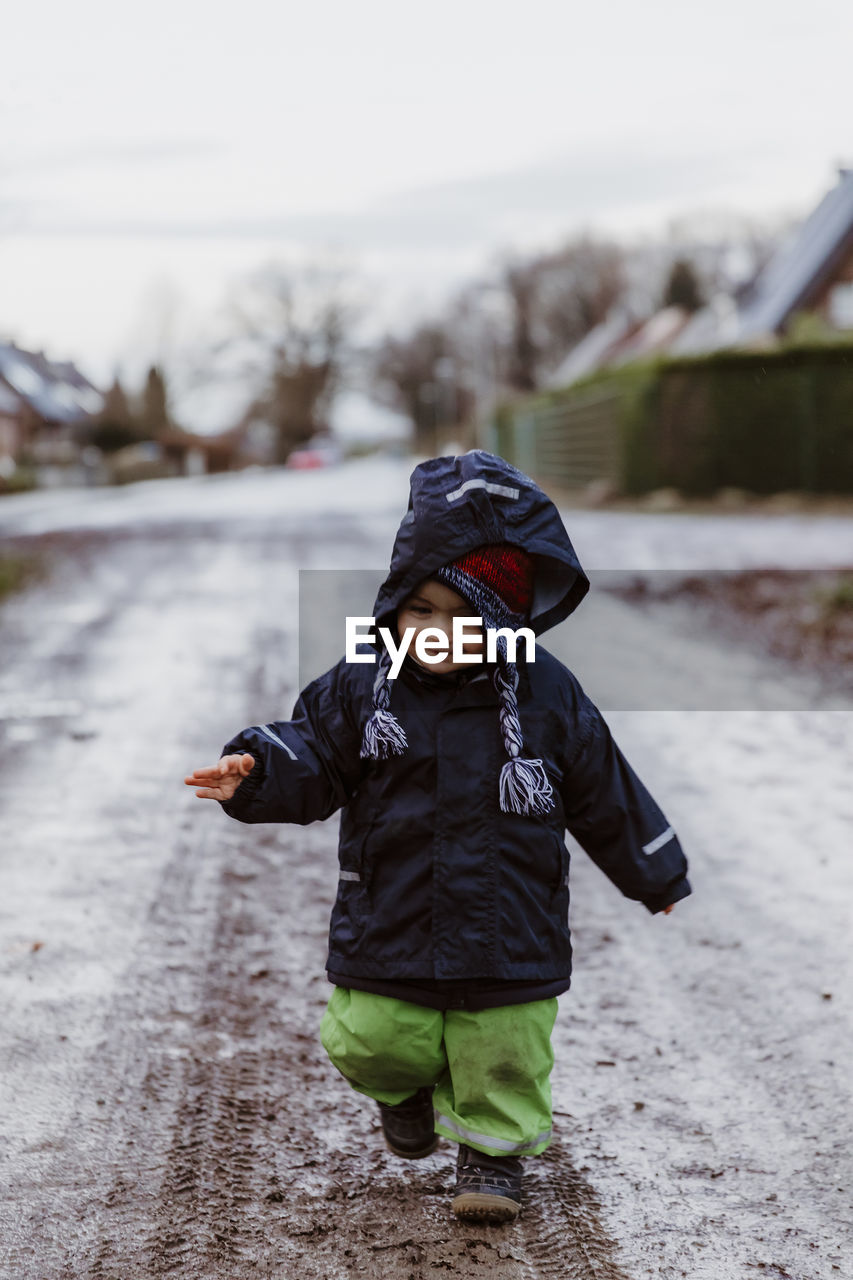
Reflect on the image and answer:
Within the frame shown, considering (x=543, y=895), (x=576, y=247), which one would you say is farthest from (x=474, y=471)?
(x=576, y=247)

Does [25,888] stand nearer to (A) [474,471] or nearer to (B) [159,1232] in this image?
(B) [159,1232]

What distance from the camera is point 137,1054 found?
3465 millimetres

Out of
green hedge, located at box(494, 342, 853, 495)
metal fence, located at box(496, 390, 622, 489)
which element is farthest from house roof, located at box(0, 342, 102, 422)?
green hedge, located at box(494, 342, 853, 495)

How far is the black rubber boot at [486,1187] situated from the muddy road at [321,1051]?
4cm

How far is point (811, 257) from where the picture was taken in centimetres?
3512

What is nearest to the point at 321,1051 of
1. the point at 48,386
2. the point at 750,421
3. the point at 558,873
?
the point at 558,873

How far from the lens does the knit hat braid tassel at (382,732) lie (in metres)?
2.71

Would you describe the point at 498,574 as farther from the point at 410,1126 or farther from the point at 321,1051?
the point at 321,1051

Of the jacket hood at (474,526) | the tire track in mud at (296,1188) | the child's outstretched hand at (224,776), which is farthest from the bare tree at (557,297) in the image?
the child's outstretched hand at (224,776)

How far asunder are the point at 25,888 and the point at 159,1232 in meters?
2.17

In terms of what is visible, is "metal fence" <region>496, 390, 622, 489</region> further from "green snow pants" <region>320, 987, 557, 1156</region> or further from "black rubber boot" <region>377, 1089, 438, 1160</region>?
"green snow pants" <region>320, 987, 557, 1156</region>

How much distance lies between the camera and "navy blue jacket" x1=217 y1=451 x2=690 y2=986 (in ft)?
8.91

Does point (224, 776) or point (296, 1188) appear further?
point (296, 1188)

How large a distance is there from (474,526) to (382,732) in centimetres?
41
